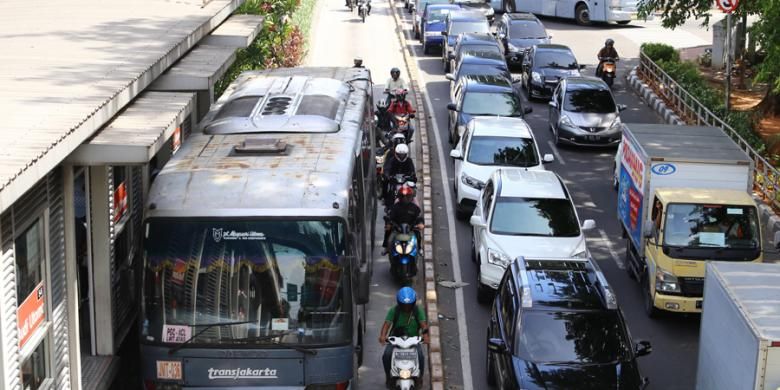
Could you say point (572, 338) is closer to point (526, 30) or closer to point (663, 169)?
point (663, 169)

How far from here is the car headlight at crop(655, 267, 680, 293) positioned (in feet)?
53.7

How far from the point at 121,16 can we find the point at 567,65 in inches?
707

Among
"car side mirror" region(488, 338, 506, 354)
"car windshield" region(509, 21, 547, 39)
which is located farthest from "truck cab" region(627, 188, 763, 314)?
"car windshield" region(509, 21, 547, 39)

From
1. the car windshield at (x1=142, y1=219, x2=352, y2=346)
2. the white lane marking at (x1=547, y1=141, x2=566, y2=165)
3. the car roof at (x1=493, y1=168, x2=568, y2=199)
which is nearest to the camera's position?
the car windshield at (x1=142, y1=219, x2=352, y2=346)

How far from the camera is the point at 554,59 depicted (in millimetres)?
34344

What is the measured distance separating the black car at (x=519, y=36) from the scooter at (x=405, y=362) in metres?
27.0

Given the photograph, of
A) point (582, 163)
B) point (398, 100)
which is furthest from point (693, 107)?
point (398, 100)

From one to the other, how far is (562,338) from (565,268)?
145 cm

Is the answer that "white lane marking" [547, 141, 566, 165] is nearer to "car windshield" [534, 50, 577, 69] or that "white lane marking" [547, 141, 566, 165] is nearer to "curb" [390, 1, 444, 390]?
"curb" [390, 1, 444, 390]

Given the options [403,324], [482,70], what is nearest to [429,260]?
[403,324]

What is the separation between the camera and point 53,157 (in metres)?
9.62

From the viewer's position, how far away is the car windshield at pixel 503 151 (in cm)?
2188

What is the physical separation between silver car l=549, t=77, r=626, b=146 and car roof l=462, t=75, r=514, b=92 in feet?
4.39

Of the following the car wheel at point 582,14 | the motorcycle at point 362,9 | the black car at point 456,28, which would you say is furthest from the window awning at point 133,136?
the motorcycle at point 362,9
